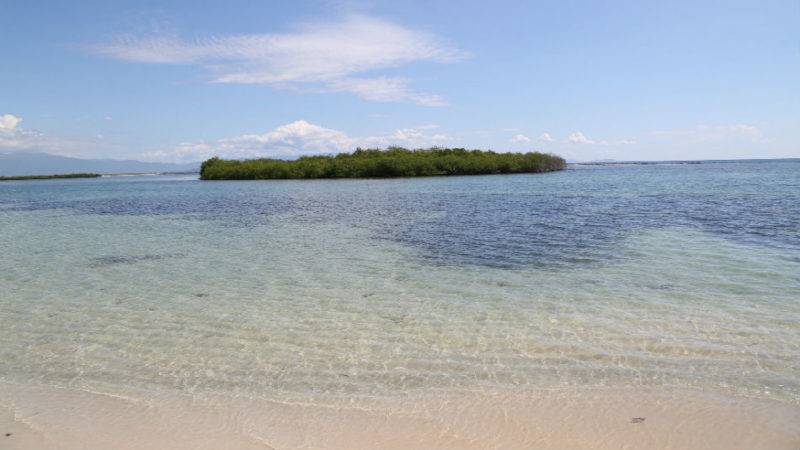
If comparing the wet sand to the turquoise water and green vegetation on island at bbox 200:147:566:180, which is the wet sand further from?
green vegetation on island at bbox 200:147:566:180

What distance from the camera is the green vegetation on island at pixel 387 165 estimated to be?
79938 millimetres

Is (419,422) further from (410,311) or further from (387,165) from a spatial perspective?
(387,165)

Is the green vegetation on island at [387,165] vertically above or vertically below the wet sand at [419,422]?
above

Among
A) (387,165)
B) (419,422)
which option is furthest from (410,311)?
(387,165)

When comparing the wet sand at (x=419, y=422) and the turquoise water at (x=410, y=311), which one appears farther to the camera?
the turquoise water at (x=410, y=311)

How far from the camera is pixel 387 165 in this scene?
79500 mm

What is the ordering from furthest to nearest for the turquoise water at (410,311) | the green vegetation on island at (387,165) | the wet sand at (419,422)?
the green vegetation on island at (387,165) → the turquoise water at (410,311) → the wet sand at (419,422)

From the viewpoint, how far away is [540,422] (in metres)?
4.99

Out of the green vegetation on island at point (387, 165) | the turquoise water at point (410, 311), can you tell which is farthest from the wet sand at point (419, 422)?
the green vegetation on island at point (387, 165)

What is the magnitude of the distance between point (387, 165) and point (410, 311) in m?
71.2

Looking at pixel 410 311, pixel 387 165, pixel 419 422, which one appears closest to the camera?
pixel 419 422

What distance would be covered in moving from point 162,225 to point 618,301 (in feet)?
72.7

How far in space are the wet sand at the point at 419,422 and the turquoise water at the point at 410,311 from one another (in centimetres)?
36

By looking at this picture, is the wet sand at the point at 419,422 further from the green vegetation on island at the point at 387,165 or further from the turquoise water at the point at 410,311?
the green vegetation on island at the point at 387,165
